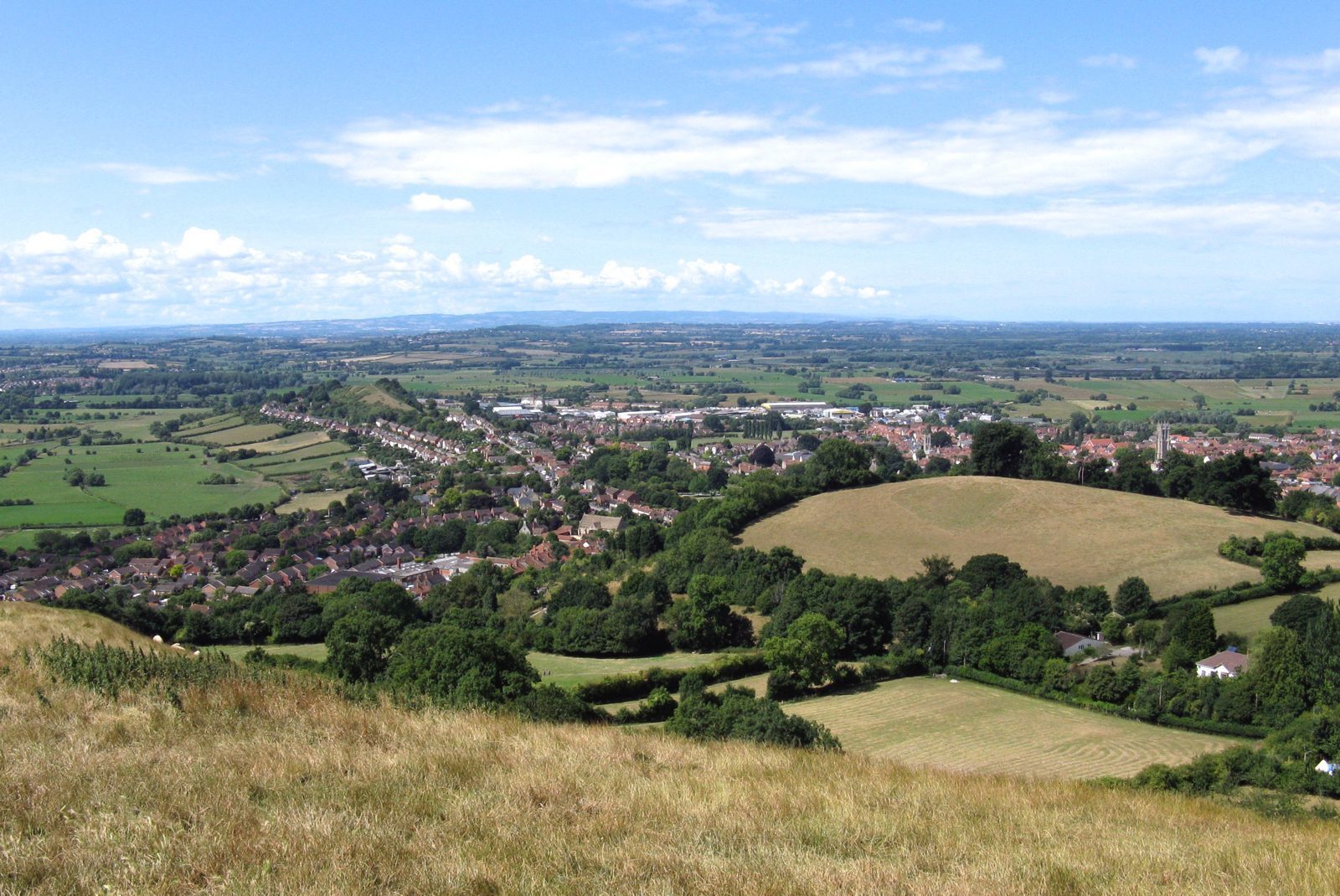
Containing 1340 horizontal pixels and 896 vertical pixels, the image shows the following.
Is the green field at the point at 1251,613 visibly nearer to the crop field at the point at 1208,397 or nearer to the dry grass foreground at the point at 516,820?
the dry grass foreground at the point at 516,820

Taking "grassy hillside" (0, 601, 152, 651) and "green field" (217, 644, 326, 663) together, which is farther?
"green field" (217, 644, 326, 663)

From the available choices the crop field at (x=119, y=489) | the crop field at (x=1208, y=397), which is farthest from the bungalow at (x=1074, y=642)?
the crop field at (x=1208, y=397)

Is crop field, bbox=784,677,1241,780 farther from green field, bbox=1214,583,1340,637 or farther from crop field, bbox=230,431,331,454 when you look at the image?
crop field, bbox=230,431,331,454

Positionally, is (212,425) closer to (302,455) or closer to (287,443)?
(287,443)

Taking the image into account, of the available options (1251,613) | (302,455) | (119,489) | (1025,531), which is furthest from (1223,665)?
(302,455)

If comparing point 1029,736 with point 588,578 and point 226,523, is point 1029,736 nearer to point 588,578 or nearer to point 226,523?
point 588,578

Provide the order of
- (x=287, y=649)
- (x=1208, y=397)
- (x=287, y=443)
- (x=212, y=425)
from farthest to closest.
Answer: (x=1208, y=397), (x=212, y=425), (x=287, y=443), (x=287, y=649)

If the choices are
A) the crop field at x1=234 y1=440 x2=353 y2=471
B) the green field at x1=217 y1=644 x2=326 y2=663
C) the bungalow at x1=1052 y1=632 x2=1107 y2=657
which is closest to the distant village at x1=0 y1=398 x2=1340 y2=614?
the crop field at x1=234 y1=440 x2=353 y2=471
